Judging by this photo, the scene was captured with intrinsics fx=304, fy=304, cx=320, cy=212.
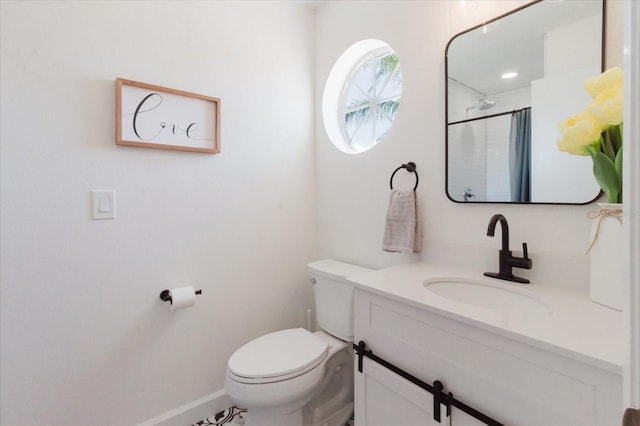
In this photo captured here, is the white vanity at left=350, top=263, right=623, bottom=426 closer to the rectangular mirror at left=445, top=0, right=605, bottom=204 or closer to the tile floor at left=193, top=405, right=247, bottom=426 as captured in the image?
the rectangular mirror at left=445, top=0, right=605, bottom=204

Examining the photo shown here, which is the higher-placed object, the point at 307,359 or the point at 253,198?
the point at 253,198

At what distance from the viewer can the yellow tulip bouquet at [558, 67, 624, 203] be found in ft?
2.60

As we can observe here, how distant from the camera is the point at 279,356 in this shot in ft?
4.41

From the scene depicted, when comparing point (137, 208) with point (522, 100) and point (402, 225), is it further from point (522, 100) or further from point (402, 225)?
point (522, 100)

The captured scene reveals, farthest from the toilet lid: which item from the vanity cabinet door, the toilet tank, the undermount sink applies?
the undermount sink

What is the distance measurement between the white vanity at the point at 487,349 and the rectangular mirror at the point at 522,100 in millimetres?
366

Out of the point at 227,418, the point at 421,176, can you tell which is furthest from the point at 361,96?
the point at 227,418

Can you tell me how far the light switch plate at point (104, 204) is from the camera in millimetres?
1318

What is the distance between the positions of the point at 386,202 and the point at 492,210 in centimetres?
52

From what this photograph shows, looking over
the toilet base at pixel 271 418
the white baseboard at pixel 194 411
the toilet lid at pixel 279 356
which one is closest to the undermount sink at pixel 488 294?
Result: the toilet lid at pixel 279 356

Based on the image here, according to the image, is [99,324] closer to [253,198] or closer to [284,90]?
[253,198]

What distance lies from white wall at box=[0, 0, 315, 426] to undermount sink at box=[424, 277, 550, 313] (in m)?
1.04

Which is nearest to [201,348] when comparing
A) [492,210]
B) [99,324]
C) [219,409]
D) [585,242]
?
[219,409]

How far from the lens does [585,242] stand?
1003 millimetres
